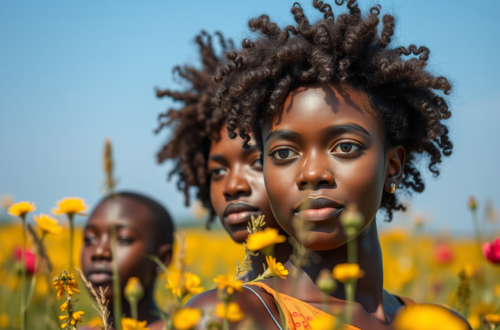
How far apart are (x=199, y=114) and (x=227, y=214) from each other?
80 cm

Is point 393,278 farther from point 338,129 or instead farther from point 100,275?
point 338,129

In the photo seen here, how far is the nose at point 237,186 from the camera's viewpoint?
264 centimetres

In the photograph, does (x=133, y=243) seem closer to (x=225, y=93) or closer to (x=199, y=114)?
(x=199, y=114)

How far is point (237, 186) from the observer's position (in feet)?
8.68

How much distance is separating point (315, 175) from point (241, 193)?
861 mm

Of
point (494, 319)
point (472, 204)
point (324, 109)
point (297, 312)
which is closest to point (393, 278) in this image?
point (472, 204)

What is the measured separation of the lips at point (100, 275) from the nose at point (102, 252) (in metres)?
0.06

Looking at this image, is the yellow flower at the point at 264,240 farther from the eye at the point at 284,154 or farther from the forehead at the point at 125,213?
the forehead at the point at 125,213

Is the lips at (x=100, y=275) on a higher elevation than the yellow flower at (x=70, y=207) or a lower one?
lower

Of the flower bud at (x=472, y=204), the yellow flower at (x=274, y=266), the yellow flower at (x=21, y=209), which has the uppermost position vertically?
the flower bud at (x=472, y=204)

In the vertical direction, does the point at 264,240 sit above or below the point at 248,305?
above

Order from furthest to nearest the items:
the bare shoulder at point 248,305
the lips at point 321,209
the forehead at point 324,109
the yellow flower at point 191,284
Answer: the forehead at point 324,109
the lips at point 321,209
the bare shoulder at point 248,305
the yellow flower at point 191,284

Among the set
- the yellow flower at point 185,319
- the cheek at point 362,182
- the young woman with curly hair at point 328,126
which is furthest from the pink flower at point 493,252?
the yellow flower at point 185,319

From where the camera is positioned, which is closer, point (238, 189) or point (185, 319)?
point (185, 319)
